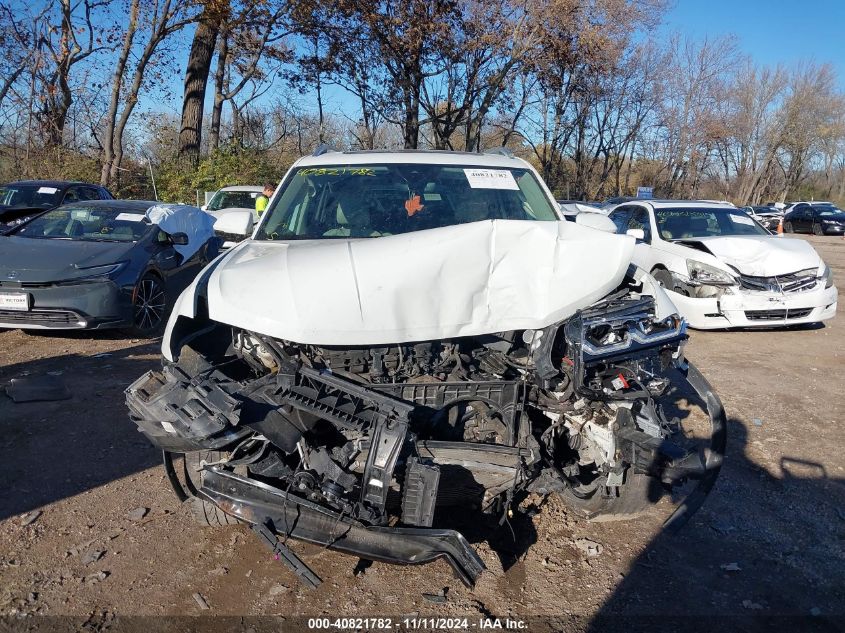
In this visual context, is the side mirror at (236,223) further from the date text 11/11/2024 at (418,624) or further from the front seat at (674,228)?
the front seat at (674,228)

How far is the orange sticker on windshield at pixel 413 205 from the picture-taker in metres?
3.95

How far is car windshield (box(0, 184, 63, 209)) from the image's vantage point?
10820 millimetres

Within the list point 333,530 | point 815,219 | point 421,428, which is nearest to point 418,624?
point 333,530

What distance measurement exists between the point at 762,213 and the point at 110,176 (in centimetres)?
3055

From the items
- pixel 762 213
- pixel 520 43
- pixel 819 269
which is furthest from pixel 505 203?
pixel 762 213

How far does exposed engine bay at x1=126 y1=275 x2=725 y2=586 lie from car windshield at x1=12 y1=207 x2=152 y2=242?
5.42 metres

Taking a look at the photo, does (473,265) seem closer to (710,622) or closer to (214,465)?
(214,465)

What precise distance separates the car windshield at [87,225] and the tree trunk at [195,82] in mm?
12540

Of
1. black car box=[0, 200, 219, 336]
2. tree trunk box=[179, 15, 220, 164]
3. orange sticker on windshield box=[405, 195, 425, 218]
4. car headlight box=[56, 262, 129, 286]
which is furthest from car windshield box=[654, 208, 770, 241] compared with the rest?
tree trunk box=[179, 15, 220, 164]

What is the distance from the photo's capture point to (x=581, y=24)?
23250 mm

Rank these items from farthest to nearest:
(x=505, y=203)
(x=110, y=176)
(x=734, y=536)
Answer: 1. (x=110, y=176)
2. (x=505, y=203)
3. (x=734, y=536)

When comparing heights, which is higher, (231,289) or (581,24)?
(581,24)

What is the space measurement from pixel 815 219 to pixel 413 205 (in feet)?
103

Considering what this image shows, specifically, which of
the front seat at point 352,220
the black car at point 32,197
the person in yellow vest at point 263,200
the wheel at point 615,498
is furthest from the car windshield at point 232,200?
the wheel at point 615,498
